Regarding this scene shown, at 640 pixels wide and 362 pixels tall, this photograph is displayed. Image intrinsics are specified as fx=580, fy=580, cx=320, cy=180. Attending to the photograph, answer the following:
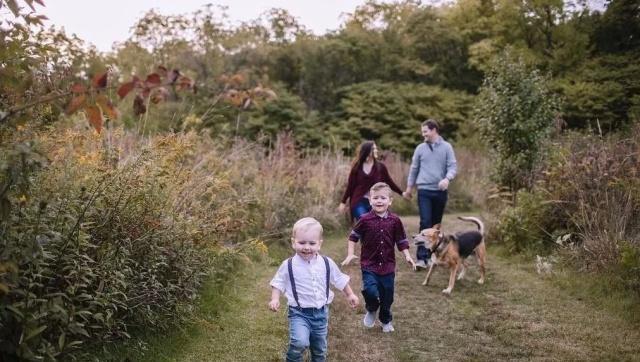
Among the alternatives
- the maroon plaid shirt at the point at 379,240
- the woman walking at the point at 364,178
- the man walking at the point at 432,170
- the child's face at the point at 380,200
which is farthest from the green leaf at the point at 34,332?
the man walking at the point at 432,170

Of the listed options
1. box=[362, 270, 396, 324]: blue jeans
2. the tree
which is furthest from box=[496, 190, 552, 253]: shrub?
box=[362, 270, 396, 324]: blue jeans

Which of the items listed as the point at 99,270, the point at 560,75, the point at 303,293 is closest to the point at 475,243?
the point at 303,293

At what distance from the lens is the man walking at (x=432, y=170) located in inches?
328

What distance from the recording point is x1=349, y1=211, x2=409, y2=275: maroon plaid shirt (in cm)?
574

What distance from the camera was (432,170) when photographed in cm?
834

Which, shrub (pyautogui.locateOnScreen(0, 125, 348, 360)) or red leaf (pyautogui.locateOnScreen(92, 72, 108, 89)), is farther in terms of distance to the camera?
shrub (pyautogui.locateOnScreen(0, 125, 348, 360))

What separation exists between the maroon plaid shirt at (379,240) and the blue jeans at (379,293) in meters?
0.06

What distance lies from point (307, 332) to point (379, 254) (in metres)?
1.72

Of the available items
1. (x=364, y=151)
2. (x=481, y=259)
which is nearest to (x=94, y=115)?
(x=364, y=151)

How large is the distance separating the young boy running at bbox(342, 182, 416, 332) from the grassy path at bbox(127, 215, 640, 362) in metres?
0.24

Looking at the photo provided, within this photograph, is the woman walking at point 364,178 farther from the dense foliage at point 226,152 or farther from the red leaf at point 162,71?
the red leaf at point 162,71

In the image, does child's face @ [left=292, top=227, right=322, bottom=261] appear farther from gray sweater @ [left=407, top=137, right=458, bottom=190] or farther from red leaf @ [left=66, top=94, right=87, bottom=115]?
gray sweater @ [left=407, top=137, right=458, bottom=190]

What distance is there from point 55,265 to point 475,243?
18.0 ft

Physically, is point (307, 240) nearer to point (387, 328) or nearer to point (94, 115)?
point (387, 328)
